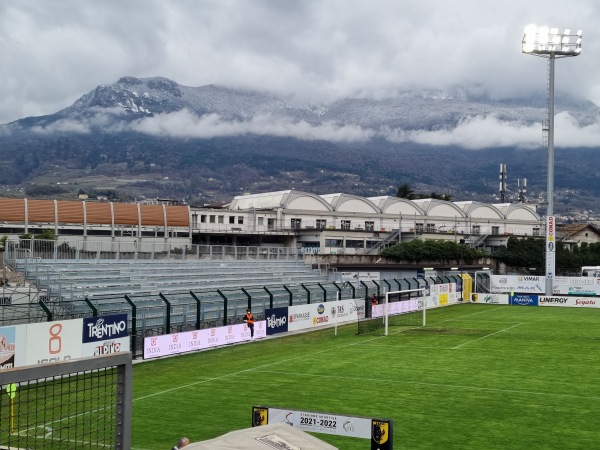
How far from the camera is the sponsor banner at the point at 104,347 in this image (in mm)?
28067

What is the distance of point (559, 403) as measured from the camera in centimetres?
2300

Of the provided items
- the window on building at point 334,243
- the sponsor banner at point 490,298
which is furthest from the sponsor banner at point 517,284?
the window on building at point 334,243

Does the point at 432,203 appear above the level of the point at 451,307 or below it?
above

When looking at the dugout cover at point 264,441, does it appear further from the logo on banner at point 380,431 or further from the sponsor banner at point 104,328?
the sponsor banner at point 104,328

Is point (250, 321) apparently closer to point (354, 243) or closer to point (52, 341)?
point (52, 341)

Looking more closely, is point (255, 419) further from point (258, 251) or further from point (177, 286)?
point (258, 251)

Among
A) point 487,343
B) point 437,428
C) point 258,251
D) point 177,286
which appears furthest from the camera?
point 258,251

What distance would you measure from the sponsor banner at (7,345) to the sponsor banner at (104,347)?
3505mm

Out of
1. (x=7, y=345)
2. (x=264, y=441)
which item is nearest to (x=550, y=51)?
(x=7, y=345)

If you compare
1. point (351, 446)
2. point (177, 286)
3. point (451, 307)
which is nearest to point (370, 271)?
point (451, 307)

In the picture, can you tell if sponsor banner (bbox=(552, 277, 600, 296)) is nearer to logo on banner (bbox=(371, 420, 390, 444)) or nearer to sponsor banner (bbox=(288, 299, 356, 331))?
sponsor banner (bbox=(288, 299, 356, 331))

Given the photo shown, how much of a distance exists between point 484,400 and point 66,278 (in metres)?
25.3

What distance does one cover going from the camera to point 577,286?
72.5 metres

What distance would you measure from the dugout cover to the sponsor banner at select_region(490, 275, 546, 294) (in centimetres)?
6738
